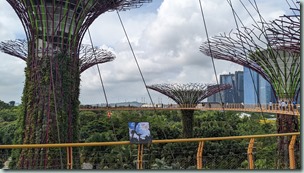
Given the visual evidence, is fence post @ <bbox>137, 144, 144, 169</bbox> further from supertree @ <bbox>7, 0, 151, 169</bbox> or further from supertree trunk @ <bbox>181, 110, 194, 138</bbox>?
supertree trunk @ <bbox>181, 110, 194, 138</bbox>

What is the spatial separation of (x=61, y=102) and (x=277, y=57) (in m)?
12.0

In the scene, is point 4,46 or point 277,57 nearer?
point 277,57

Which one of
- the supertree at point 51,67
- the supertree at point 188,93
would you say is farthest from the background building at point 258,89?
the supertree at point 51,67

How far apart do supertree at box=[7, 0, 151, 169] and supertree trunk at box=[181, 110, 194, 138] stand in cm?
1536

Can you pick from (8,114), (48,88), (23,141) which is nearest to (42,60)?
(48,88)

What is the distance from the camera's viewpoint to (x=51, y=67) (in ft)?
39.7

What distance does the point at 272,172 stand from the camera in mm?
3936

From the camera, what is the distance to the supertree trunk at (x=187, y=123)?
→ 2706cm

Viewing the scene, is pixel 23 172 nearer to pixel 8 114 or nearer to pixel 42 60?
pixel 42 60

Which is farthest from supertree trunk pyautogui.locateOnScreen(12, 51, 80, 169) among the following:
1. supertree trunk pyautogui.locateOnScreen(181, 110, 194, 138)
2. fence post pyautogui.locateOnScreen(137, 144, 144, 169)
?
supertree trunk pyautogui.locateOnScreen(181, 110, 194, 138)

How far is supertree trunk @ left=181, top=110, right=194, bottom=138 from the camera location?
27062 millimetres

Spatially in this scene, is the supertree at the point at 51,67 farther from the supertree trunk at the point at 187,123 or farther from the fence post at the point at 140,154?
the supertree trunk at the point at 187,123

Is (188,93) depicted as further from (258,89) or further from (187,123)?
(258,89)

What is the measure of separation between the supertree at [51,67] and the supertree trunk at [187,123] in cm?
1536
